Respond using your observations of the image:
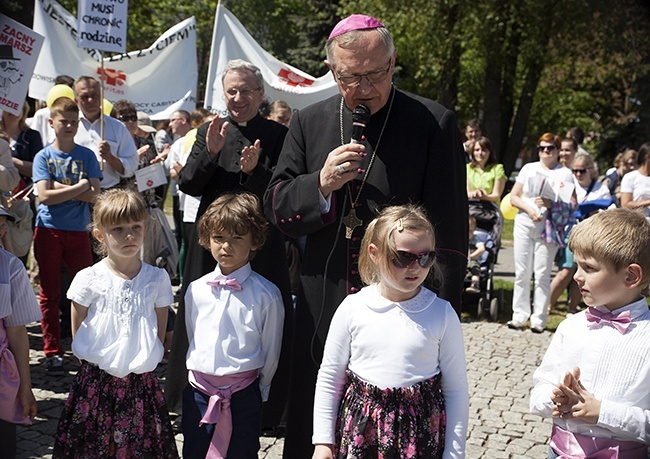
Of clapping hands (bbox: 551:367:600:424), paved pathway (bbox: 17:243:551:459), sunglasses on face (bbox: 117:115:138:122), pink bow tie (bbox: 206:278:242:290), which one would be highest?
sunglasses on face (bbox: 117:115:138:122)

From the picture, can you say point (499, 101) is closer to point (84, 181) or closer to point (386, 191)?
point (84, 181)

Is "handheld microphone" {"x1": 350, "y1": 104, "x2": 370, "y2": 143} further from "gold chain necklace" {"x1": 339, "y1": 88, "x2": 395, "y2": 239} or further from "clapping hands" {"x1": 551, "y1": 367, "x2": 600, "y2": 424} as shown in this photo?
"clapping hands" {"x1": 551, "y1": 367, "x2": 600, "y2": 424}

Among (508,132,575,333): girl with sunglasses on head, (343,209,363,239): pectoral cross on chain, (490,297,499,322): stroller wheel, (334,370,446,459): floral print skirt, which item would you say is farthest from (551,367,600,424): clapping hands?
(490,297,499,322): stroller wheel

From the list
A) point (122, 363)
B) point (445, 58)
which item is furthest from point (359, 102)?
point (445, 58)

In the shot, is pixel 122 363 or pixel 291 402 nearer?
pixel 291 402

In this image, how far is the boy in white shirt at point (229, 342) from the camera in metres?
3.59

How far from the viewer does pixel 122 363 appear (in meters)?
3.67

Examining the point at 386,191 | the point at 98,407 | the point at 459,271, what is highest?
the point at 386,191

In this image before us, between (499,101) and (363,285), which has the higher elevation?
(499,101)

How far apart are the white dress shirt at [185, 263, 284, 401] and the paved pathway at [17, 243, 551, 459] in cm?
113

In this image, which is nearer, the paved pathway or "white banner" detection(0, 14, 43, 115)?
the paved pathway

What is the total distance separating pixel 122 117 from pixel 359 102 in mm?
5238

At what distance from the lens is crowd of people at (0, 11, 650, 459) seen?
283 cm

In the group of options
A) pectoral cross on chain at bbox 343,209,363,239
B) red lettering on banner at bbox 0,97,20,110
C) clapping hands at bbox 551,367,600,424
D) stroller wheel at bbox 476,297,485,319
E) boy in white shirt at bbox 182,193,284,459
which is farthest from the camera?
stroller wheel at bbox 476,297,485,319
